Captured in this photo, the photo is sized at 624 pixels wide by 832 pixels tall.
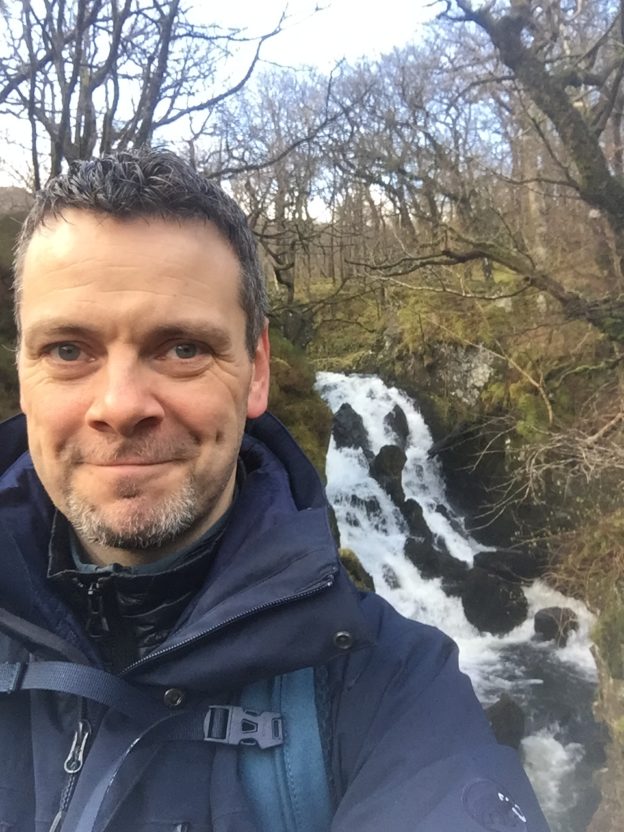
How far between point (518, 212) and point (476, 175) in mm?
1471

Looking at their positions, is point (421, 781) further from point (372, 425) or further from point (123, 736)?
point (372, 425)

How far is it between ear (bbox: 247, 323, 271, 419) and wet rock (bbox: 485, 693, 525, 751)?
640 cm

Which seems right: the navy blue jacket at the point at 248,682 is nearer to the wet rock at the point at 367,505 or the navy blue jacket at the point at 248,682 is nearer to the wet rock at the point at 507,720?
the wet rock at the point at 507,720

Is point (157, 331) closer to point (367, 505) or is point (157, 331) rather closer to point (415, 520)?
point (367, 505)

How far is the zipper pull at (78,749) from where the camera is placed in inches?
38.6

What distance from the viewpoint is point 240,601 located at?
1.02 metres

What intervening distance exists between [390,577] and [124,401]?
849cm

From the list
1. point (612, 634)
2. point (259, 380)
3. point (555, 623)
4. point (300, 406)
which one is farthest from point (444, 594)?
point (259, 380)

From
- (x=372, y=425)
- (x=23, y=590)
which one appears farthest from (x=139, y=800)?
(x=372, y=425)

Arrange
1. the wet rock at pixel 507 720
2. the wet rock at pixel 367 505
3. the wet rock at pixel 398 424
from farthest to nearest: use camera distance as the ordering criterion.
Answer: the wet rock at pixel 398 424 < the wet rock at pixel 367 505 < the wet rock at pixel 507 720

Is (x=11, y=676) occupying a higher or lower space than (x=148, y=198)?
lower

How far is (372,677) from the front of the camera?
107cm

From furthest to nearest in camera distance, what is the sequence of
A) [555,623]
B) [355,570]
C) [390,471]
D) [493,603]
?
1. [390,471]
2. [493,603]
3. [555,623]
4. [355,570]

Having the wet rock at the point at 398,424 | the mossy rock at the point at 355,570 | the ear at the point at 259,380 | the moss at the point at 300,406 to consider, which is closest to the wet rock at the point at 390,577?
the mossy rock at the point at 355,570
